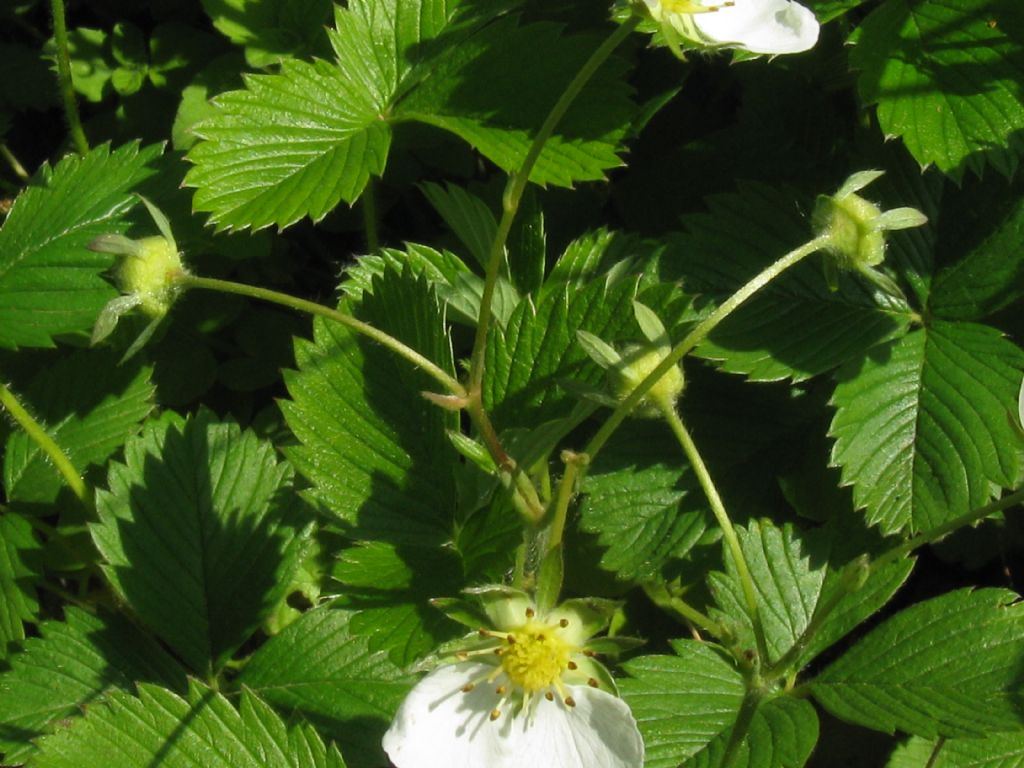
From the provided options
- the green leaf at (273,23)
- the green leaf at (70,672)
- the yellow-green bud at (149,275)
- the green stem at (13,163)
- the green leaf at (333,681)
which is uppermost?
the green leaf at (273,23)

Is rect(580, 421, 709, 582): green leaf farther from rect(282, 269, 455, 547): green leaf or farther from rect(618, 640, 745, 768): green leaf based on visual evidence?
rect(282, 269, 455, 547): green leaf

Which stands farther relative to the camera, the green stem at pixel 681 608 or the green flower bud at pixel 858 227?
the green stem at pixel 681 608

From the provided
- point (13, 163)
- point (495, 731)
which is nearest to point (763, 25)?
point (495, 731)

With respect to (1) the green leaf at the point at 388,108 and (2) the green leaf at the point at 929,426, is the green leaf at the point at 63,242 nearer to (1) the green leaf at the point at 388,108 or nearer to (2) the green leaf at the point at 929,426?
(1) the green leaf at the point at 388,108

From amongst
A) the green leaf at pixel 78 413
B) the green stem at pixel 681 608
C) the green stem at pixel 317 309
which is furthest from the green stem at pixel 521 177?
the green leaf at pixel 78 413

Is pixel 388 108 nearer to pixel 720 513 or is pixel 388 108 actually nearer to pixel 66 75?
pixel 66 75

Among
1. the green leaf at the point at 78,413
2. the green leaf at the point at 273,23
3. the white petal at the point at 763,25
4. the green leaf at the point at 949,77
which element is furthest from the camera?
the green leaf at the point at 273,23
